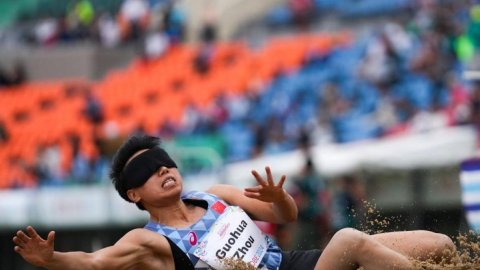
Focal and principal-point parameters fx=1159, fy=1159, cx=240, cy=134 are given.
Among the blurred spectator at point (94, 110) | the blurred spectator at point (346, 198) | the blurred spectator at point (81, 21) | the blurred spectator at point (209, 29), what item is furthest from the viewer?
the blurred spectator at point (81, 21)

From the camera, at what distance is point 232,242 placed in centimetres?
646

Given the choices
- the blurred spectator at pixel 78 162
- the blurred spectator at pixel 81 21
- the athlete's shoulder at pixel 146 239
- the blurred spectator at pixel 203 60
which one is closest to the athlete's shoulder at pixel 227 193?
the athlete's shoulder at pixel 146 239

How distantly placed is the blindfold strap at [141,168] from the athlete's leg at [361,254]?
1105 mm

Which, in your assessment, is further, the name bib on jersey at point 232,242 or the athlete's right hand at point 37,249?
the name bib on jersey at point 232,242

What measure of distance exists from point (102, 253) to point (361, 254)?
4.47 feet

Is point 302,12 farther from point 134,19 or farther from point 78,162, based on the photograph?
point 78,162

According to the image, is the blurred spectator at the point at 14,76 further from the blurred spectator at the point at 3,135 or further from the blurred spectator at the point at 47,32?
the blurred spectator at the point at 3,135

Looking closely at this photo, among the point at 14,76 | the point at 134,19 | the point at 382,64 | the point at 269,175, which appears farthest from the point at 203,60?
the point at 269,175

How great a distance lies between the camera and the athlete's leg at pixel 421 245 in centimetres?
636

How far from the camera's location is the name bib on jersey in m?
6.39

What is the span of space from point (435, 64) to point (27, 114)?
11.5m

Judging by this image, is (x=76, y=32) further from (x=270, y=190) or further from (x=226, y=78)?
(x=270, y=190)

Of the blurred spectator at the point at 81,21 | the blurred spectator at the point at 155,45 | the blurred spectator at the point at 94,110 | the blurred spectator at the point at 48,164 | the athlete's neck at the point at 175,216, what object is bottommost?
the blurred spectator at the point at 48,164

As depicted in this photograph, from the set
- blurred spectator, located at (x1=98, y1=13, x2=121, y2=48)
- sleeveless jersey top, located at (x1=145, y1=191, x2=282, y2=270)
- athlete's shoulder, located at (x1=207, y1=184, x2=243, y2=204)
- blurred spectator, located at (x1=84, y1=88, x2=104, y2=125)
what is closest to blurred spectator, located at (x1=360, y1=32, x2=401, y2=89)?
blurred spectator, located at (x1=84, y1=88, x2=104, y2=125)
